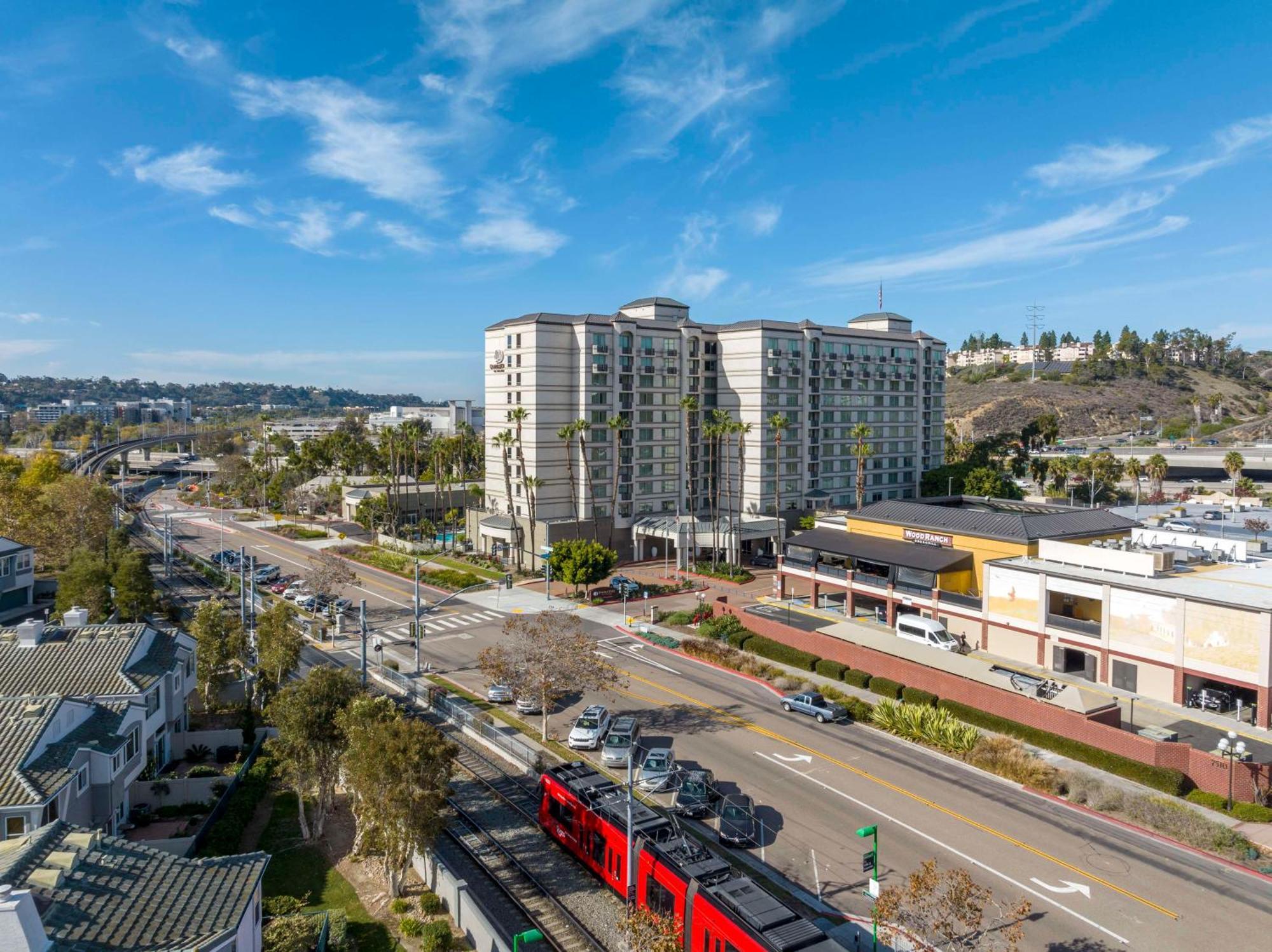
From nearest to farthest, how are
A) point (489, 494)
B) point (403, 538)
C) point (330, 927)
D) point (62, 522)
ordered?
1. point (330, 927)
2. point (62, 522)
3. point (489, 494)
4. point (403, 538)

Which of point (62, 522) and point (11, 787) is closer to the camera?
point (11, 787)

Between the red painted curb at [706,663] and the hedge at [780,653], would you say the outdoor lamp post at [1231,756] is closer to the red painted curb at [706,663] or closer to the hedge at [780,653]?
the red painted curb at [706,663]

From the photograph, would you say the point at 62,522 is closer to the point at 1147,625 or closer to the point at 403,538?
the point at 403,538

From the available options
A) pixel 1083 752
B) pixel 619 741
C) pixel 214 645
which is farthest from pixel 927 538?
pixel 214 645

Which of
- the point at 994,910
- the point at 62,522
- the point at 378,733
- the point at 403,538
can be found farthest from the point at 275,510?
the point at 994,910

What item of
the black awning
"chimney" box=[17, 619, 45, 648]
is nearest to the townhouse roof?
"chimney" box=[17, 619, 45, 648]

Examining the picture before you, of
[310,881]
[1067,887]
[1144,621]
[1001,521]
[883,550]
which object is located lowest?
[310,881]

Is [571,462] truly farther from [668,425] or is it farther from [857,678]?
[857,678]

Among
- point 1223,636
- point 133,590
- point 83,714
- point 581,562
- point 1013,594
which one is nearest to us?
point 83,714
